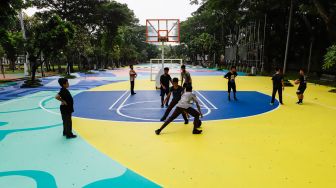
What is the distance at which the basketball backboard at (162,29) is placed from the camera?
75.4ft

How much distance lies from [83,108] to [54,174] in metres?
7.98

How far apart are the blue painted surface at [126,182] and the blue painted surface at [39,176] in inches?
31.1

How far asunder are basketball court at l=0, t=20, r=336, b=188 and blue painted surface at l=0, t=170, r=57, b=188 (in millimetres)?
20

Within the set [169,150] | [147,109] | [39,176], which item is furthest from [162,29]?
[39,176]

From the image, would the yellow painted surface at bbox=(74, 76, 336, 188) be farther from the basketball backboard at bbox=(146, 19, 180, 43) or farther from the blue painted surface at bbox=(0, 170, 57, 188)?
the basketball backboard at bbox=(146, 19, 180, 43)

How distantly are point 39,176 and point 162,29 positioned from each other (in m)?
18.6

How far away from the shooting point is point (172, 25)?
915 inches

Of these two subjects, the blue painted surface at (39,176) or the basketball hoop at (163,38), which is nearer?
the blue painted surface at (39,176)

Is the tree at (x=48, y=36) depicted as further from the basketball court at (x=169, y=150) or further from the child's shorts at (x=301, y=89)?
the child's shorts at (x=301, y=89)

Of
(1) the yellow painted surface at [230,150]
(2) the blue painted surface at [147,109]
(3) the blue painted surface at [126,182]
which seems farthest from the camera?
(2) the blue painted surface at [147,109]

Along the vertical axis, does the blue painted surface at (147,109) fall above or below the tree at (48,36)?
below

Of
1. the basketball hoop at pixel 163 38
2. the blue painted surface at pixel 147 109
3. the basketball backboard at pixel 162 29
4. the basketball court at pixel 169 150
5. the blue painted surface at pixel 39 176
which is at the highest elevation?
the basketball backboard at pixel 162 29

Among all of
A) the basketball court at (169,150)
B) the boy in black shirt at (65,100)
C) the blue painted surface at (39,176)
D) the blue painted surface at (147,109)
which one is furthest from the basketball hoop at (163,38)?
the blue painted surface at (39,176)

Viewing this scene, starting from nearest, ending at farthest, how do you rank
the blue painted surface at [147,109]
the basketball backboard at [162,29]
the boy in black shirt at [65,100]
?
the boy in black shirt at [65,100]
the blue painted surface at [147,109]
the basketball backboard at [162,29]
